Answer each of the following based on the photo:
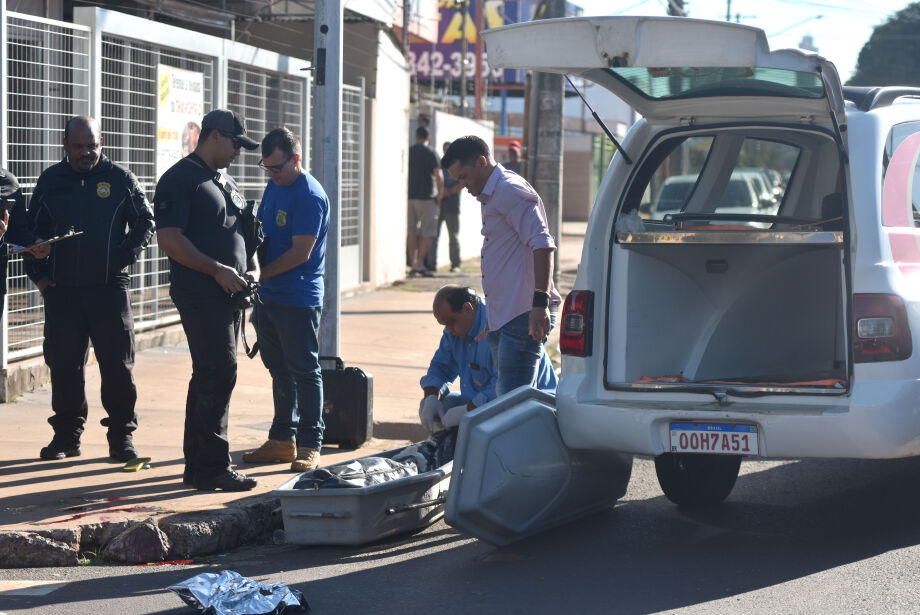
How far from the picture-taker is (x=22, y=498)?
238 inches

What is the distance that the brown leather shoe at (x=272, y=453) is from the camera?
7012 mm

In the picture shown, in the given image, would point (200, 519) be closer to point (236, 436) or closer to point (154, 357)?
point (236, 436)

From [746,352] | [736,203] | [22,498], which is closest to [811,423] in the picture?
[746,352]

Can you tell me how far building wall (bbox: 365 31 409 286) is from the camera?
50.7 ft

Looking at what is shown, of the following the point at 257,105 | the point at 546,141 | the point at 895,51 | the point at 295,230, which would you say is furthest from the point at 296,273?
the point at 895,51

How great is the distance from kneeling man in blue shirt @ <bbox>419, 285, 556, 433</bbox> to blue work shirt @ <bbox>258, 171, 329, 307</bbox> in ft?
2.23

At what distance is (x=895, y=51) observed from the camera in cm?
5431

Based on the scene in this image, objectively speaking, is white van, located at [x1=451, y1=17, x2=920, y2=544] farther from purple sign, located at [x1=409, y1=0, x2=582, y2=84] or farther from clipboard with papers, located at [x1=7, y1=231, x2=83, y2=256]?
purple sign, located at [x1=409, y1=0, x2=582, y2=84]

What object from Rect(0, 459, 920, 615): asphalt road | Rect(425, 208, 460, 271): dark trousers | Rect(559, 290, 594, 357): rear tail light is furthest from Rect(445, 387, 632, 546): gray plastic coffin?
Rect(425, 208, 460, 271): dark trousers

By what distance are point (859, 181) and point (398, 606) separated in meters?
2.58

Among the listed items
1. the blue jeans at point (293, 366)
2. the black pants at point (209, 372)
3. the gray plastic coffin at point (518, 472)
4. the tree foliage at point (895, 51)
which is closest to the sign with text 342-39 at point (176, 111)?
the blue jeans at point (293, 366)

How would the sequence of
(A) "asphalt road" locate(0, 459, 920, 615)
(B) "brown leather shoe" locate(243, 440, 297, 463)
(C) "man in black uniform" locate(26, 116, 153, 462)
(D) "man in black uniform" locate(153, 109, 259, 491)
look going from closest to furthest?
(A) "asphalt road" locate(0, 459, 920, 615)
(D) "man in black uniform" locate(153, 109, 259, 491)
(C) "man in black uniform" locate(26, 116, 153, 462)
(B) "brown leather shoe" locate(243, 440, 297, 463)

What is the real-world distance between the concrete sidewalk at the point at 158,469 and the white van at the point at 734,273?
164 centimetres

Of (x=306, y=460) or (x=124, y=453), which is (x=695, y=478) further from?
(x=124, y=453)
